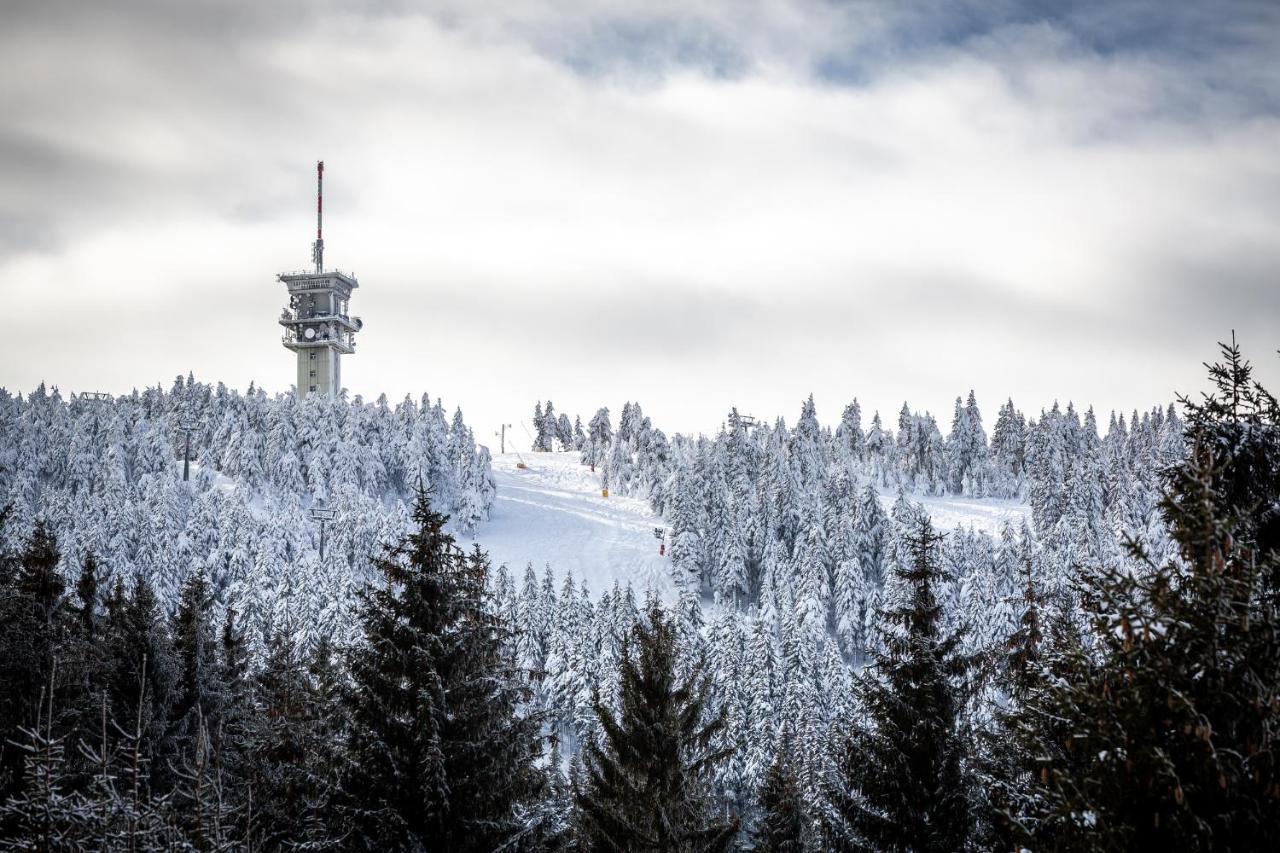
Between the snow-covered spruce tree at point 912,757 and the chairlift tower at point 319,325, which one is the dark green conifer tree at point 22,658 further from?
the chairlift tower at point 319,325

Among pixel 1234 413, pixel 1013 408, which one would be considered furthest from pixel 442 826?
pixel 1013 408

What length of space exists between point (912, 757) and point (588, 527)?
93.4m

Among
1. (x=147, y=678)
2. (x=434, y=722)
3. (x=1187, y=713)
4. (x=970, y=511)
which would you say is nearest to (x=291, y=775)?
(x=434, y=722)

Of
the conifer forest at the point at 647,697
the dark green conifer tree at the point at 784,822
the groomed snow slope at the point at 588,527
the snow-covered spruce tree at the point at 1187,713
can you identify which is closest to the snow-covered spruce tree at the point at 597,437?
the groomed snow slope at the point at 588,527

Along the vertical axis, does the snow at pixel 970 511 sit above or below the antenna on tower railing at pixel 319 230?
below

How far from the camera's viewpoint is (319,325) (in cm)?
15375

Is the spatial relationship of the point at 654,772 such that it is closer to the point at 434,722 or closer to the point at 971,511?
the point at 434,722

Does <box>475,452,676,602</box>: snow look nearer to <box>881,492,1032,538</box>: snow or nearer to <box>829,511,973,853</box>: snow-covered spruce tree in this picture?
<box>881,492,1032,538</box>: snow

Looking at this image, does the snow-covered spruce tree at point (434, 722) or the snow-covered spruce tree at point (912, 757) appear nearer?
the snow-covered spruce tree at point (434, 722)

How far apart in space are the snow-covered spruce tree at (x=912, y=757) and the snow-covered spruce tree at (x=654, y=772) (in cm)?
252

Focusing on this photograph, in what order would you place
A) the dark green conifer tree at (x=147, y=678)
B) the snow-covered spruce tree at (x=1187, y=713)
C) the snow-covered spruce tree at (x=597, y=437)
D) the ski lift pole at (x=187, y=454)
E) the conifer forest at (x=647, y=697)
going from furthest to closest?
1. the snow-covered spruce tree at (x=597, y=437)
2. the ski lift pole at (x=187, y=454)
3. the dark green conifer tree at (x=147, y=678)
4. the conifer forest at (x=647, y=697)
5. the snow-covered spruce tree at (x=1187, y=713)

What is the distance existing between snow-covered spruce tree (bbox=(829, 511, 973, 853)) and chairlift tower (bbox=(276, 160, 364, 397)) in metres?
148

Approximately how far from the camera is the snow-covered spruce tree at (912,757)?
535 inches

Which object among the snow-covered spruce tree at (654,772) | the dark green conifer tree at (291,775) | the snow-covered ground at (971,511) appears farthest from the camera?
the snow-covered ground at (971,511)
